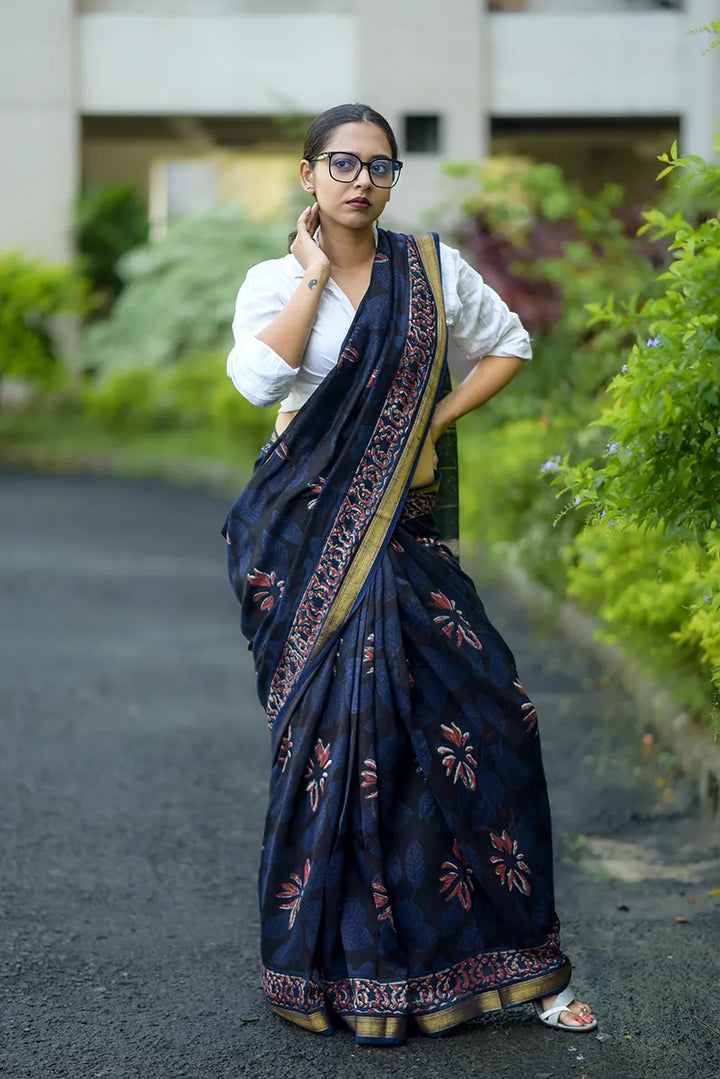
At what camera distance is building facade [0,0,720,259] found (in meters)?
21.7

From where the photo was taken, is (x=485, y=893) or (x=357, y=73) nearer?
(x=485, y=893)

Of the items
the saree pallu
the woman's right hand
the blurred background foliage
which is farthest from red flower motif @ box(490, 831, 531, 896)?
the woman's right hand

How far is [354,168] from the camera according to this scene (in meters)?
3.71

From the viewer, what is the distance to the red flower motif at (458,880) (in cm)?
370

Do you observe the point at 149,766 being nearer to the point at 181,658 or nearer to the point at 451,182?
the point at 181,658

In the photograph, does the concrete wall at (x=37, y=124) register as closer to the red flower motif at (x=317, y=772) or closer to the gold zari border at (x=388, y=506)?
the gold zari border at (x=388, y=506)

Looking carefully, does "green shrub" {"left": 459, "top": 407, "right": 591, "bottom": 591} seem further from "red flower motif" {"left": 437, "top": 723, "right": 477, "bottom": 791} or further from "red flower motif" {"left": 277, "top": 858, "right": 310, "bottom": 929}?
"red flower motif" {"left": 277, "top": 858, "right": 310, "bottom": 929}

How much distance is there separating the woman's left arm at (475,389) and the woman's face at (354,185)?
45 centimetres

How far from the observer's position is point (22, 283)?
21047 millimetres

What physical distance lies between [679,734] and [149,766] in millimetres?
1994

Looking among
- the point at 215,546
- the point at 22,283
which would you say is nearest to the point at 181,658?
the point at 215,546

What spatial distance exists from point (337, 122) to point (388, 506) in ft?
2.83

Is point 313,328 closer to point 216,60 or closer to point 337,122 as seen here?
point 337,122

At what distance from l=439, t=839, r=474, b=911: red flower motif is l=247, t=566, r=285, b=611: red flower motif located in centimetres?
69
